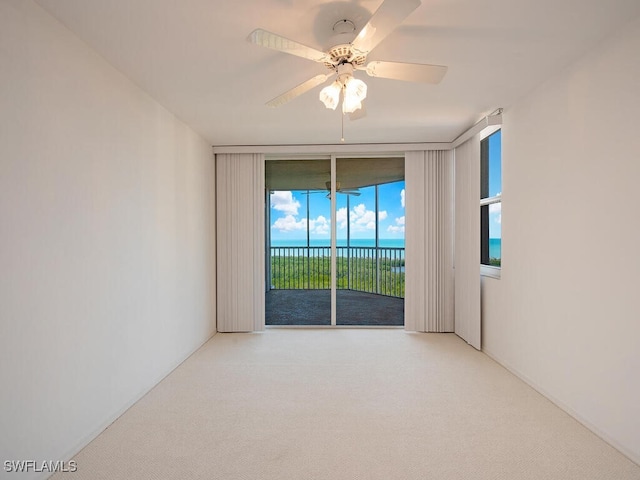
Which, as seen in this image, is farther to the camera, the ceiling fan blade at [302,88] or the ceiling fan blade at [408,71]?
the ceiling fan blade at [302,88]

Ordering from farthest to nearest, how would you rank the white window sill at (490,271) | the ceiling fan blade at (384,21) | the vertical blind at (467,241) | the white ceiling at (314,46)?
the vertical blind at (467,241) < the white window sill at (490,271) < the white ceiling at (314,46) < the ceiling fan blade at (384,21)

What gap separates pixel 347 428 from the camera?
2256 millimetres

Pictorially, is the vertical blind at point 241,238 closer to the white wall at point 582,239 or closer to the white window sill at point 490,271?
the white window sill at point 490,271

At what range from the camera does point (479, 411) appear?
8.09 feet

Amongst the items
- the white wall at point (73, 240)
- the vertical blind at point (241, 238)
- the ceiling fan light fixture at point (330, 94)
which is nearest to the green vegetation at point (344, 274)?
the vertical blind at point (241, 238)

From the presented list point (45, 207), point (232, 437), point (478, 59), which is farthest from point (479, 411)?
point (45, 207)

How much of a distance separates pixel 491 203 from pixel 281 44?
2.92m

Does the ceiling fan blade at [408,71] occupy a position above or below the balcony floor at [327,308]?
above

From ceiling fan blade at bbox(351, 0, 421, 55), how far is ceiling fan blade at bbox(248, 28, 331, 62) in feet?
0.63

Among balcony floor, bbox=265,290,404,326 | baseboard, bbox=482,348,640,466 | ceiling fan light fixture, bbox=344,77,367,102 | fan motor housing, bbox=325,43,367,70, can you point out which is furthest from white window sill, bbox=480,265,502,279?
fan motor housing, bbox=325,43,367,70

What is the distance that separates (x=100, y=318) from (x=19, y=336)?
589mm

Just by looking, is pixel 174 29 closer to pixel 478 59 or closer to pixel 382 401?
pixel 478 59

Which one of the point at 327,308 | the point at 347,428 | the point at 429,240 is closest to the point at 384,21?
the point at 347,428

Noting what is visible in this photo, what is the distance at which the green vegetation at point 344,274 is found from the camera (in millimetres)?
5336
